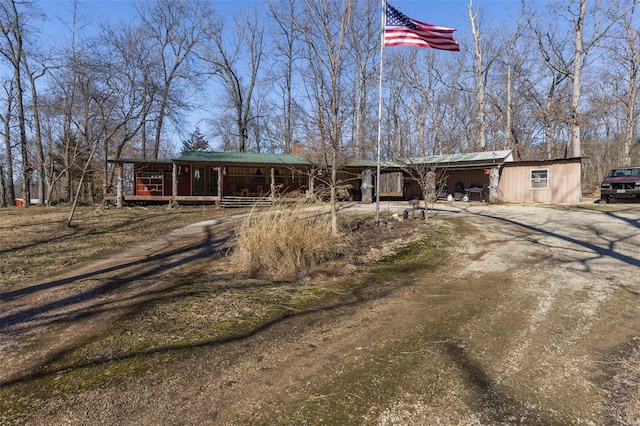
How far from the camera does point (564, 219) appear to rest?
395 inches

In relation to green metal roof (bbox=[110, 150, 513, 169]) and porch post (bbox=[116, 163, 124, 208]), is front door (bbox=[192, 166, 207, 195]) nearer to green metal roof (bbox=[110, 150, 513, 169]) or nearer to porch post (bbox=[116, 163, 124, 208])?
green metal roof (bbox=[110, 150, 513, 169])

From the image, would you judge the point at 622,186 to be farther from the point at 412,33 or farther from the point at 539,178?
the point at 412,33

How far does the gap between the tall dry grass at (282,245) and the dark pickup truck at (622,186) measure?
651 inches

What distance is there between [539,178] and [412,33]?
40.2ft

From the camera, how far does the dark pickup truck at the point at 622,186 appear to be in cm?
1530

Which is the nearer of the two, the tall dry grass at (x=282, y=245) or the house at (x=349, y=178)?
the tall dry grass at (x=282, y=245)

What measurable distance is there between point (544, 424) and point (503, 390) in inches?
13.4

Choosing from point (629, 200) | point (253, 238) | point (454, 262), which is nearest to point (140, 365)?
point (253, 238)

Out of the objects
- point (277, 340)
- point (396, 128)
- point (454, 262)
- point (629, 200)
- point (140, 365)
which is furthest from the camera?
point (396, 128)

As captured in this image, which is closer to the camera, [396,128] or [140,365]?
[140,365]

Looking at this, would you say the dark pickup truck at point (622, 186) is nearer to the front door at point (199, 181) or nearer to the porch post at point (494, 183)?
the porch post at point (494, 183)

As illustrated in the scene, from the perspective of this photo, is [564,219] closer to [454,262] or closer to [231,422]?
[454,262]

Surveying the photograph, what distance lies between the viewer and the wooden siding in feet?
53.9

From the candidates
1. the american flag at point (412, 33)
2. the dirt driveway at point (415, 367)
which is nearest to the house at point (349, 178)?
the american flag at point (412, 33)
